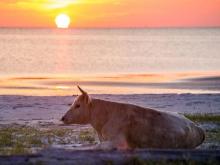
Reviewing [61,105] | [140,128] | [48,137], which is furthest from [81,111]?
[61,105]

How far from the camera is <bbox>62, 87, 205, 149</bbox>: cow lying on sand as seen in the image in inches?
464

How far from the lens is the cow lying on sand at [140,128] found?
11.8 m

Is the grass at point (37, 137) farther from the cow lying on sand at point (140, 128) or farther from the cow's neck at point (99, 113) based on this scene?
the cow lying on sand at point (140, 128)

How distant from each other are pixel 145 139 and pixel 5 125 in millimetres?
8988

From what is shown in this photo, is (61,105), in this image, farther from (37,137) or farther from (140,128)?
(140,128)

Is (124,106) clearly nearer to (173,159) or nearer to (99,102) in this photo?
(99,102)

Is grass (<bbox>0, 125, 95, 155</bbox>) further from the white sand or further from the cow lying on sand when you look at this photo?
the white sand

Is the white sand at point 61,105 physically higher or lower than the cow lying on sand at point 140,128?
higher

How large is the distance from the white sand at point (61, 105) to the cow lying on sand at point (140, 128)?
9.76 m

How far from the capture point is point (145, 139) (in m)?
11.9

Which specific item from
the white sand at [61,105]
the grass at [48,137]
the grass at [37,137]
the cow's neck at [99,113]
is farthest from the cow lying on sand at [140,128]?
the white sand at [61,105]

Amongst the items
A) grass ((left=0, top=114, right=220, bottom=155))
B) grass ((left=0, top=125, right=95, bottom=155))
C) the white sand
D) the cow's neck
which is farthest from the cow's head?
the white sand

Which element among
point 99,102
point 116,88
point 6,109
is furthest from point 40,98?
point 99,102

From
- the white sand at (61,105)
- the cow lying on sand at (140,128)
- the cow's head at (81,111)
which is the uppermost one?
the white sand at (61,105)
